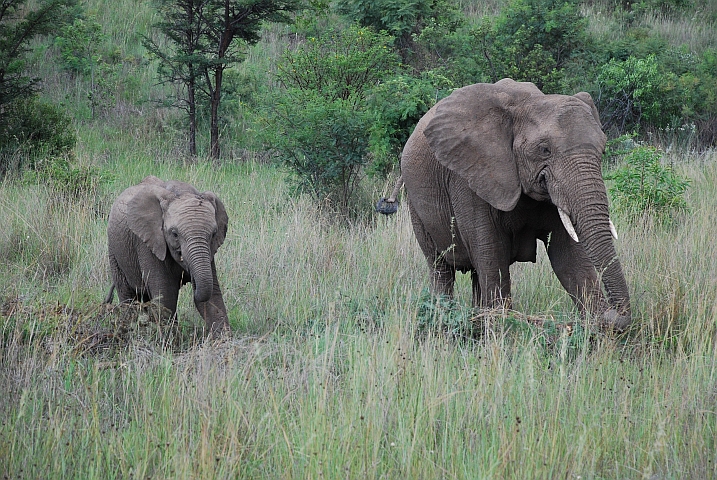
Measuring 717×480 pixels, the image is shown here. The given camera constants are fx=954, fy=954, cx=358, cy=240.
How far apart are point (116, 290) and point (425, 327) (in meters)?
3.41

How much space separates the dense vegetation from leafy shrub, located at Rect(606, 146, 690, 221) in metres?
0.04

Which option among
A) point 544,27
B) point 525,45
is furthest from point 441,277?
point 544,27

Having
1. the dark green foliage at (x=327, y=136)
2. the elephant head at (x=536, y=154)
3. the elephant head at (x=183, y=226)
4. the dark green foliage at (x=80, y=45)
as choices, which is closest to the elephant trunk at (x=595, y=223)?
the elephant head at (x=536, y=154)

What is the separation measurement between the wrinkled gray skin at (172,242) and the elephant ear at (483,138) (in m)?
1.97

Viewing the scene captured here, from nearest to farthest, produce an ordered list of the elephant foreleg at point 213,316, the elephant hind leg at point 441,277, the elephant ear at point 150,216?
the elephant foreleg at point 213,316, the elephant ear at point 150,216, the elephant hind leg at point 441,277

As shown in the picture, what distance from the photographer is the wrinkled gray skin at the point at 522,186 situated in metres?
6.27

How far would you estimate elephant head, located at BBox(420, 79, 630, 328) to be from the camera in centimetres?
623

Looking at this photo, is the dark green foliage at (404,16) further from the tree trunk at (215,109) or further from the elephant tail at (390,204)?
the elephant tail at (390,204)

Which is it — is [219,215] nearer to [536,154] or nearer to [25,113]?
[536,154]

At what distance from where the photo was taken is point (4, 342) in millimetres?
6809

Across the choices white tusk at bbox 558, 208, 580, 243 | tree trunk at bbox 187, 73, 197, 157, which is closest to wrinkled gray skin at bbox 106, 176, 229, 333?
white tusk at bbox 558, 208, 580, 243

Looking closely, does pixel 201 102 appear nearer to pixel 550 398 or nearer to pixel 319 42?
pixel 319 42

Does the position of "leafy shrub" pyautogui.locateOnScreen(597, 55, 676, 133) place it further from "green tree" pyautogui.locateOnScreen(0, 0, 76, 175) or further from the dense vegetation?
"green tree" pyautogui.locateOnScreen(0, 0, 76, 175)

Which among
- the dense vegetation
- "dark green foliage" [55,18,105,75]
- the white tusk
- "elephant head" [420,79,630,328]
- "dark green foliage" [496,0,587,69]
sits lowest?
the dense vegetation
